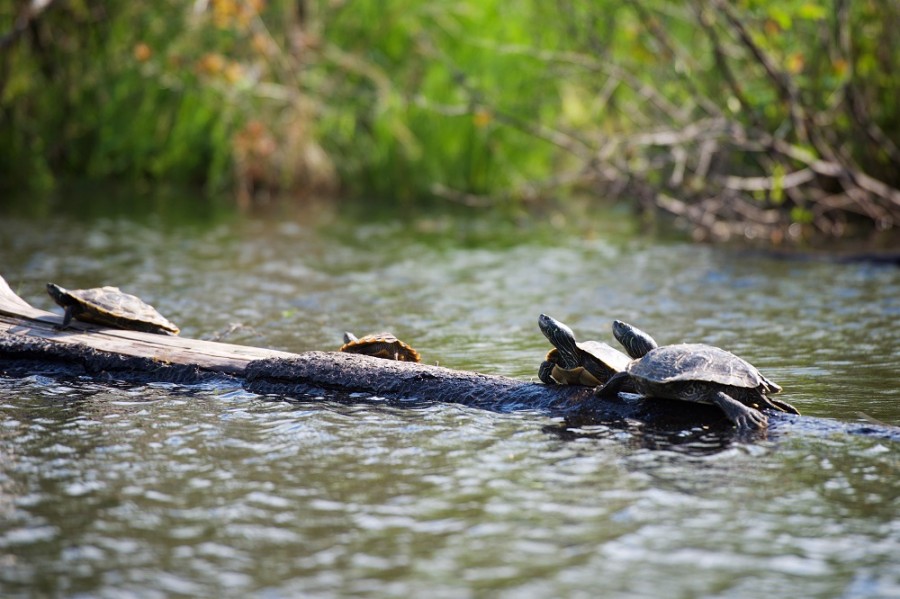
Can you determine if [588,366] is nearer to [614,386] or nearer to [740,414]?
[614,386]

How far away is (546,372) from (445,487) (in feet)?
5.42

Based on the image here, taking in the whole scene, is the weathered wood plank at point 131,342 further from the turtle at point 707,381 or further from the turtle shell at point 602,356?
the turtle at point 707,381

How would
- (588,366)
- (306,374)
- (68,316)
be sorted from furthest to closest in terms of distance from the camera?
1. (68,316)
2. (306,374)
3. (588,366)

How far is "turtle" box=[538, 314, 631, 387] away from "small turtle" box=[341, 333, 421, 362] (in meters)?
1.08

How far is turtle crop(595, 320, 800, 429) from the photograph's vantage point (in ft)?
21.2

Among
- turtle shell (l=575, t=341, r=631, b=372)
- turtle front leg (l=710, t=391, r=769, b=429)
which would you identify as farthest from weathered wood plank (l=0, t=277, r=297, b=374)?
turtle front leg (l=710, t=391, r=769, b=429)

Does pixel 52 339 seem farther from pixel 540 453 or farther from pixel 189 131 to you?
pixel 189 131

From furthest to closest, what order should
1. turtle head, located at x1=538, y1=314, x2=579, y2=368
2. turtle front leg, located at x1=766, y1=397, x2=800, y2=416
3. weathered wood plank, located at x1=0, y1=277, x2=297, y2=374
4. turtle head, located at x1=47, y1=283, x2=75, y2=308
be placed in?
turtle head, located at x1=47, y1=283, x2=75, y2=308 < weathered wood plank, located at x1=0, y1=277, x2=297, y2=374 < turtle head, located at x1=538, y1=314, x2=579, y2=368 < turtle front leg, located at x1=766, y1=397, x2=800, y2=416

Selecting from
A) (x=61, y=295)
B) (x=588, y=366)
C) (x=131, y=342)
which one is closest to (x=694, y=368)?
(x=588, y=366)

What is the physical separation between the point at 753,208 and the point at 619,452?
10698mm

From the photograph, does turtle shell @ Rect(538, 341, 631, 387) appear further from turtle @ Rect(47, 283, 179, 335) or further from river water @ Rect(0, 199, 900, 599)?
turtle @ Rect(47, 283, 179, 335)

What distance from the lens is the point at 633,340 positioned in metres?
7.25

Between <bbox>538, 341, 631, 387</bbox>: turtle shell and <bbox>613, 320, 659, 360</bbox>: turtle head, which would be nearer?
<bbox>538, 341, 631, 387</bbox>: turtle shell

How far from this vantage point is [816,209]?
1619 cm
